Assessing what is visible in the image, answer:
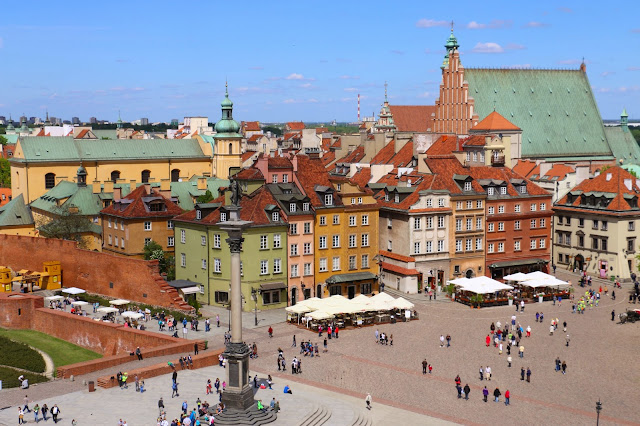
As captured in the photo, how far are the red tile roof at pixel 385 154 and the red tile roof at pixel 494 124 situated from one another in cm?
1302

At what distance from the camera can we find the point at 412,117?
515 feet

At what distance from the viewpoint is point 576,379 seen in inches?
2032

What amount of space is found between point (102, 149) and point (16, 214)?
22650mm

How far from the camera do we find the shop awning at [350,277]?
73688 mm

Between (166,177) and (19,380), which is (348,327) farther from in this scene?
(166,177)

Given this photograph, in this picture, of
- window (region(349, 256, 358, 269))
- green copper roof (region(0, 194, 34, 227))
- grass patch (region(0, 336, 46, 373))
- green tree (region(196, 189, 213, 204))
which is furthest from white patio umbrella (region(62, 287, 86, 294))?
window (region(349, 256, 358, 269))

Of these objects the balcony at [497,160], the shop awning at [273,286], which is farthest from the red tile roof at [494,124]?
the shop awning at [273,286]

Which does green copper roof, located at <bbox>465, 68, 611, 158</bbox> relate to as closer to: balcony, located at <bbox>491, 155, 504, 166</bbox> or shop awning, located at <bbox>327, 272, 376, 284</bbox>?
balcony, located at <bbox>491, 155, 504, 166</bbox>

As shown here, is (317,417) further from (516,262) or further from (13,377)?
(516,262)

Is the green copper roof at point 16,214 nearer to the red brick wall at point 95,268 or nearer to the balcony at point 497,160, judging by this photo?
the red brick wall at point 95,268

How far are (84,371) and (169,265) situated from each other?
91.9 feet

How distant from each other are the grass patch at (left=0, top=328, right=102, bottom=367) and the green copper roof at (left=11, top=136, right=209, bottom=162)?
43697mm

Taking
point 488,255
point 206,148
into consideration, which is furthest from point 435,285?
point 206,148

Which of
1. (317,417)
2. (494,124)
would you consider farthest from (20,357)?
(494,124)
